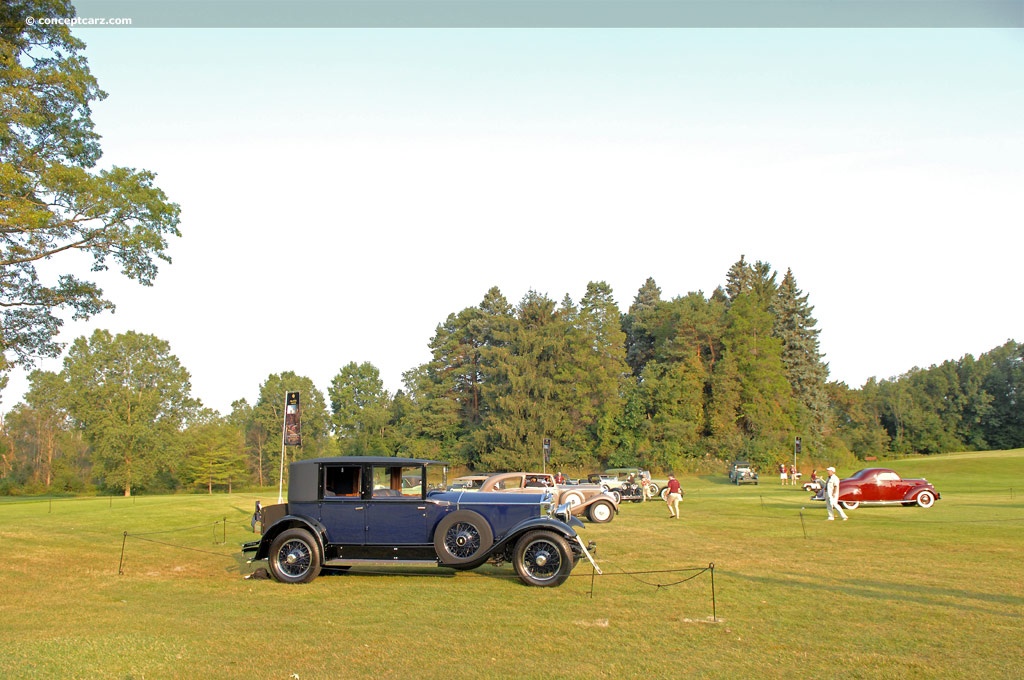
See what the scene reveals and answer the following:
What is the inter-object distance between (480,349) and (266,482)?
38.8 m

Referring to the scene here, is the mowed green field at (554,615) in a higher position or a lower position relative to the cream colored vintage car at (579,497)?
lower

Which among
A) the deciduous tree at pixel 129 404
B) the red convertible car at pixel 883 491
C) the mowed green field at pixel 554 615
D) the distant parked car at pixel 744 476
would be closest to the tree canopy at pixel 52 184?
the mowed green field at pixel 554 615

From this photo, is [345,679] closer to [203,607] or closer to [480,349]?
[203,607]

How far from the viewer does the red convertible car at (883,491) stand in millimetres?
25422

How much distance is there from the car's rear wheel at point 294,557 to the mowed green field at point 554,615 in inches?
12.3

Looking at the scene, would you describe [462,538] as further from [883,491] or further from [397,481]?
[883,491]

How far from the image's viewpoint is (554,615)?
9.40 m

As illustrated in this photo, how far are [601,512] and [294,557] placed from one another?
12859 millimetres

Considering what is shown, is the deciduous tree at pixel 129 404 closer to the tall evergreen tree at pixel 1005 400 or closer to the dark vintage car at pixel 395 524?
the dark vintage car at pixel 395 524

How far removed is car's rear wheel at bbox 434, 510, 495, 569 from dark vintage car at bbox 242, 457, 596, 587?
0.6 inches

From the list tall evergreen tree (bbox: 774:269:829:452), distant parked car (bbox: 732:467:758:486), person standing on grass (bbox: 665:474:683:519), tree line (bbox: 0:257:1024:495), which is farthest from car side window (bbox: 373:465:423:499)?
tall evergreen tree (bbox: 774:269:829:452)

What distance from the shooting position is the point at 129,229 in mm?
16141

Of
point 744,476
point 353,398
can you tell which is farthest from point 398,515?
point 353,398

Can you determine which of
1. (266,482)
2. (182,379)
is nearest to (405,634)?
(182,379)
